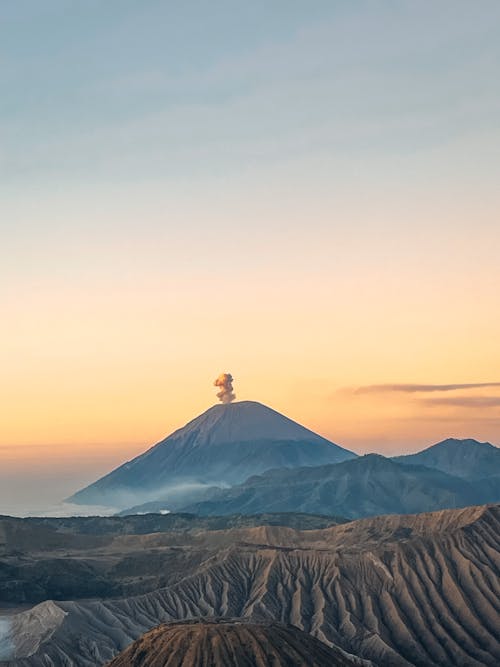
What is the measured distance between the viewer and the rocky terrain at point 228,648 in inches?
4449

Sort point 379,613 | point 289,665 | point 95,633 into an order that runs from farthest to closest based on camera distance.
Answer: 1. point 379,613
2. point 95,633
3. point 289,665

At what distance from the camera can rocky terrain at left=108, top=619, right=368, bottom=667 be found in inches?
4449

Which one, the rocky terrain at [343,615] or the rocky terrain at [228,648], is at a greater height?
the rocky terrain at [228,648]

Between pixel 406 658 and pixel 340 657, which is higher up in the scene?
pixel 340 657

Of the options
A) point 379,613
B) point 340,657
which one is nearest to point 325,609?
point 379,613

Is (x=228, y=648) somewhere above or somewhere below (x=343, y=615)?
above

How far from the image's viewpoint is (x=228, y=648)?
374 feet

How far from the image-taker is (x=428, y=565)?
655 feet

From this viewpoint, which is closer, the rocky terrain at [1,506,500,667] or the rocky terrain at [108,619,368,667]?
the rocky terrain at [108,619,368,667]

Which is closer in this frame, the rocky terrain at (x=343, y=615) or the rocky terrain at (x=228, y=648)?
the rocky terrain at (x=228, y=648)

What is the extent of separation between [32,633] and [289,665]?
69.9 metres

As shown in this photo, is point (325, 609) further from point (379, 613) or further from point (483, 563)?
point (483, 563)

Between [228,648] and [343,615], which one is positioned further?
[343,615]

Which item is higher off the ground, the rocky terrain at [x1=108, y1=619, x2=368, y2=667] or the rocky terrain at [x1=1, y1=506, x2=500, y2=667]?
the rocky terrain at [x1=108, y1=619, x2=368, y2=667]
